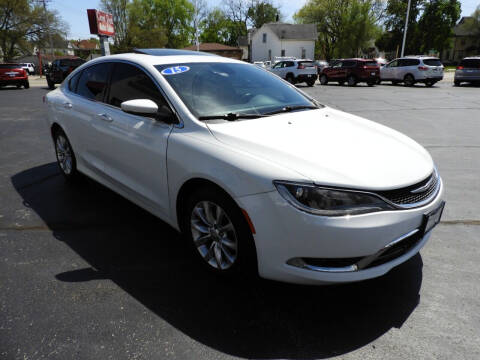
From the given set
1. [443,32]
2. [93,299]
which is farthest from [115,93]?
[443,32]

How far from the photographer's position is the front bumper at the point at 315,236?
208cm

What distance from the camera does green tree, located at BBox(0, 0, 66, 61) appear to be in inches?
1922

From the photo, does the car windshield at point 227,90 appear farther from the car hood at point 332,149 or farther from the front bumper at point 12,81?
the front bumper at point 12,81

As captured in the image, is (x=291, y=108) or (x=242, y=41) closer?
(x=291, y=108)

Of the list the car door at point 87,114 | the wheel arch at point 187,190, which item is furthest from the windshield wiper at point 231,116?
the car door at point 87,114

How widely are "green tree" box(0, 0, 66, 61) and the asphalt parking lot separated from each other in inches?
2169

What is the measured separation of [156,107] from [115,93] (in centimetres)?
99

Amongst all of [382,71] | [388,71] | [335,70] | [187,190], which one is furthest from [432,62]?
[187,190]

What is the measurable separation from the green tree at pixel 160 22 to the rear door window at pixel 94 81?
200 feet

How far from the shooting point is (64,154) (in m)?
4.80

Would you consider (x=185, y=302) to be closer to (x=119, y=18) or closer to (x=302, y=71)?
(x=302, y=71)

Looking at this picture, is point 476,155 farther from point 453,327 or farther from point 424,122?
point 453,327

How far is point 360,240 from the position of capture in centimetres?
210

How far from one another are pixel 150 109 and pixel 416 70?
22.8 metres
